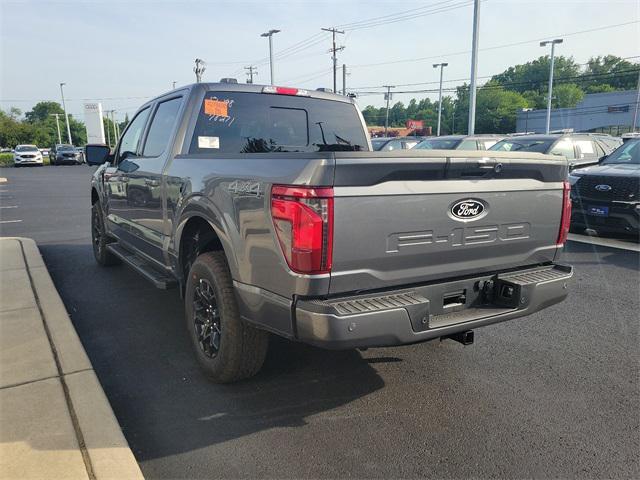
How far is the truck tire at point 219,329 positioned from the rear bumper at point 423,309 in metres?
A: 0.65

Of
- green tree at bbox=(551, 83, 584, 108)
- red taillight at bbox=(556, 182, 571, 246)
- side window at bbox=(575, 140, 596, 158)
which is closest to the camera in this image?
red taillight at bbox=(556, 182, 571, 246)

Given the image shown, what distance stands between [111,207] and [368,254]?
407 centimetres

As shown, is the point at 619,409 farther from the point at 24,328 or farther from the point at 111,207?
the point at 111,207

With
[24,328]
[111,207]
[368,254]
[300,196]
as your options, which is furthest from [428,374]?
[111,207]

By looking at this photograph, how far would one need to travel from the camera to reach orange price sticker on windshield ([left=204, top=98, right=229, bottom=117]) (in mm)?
3962

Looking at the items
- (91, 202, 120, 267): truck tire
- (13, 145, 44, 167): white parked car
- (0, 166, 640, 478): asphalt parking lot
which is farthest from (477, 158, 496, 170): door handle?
(13, 145, 44, 167): white parked car

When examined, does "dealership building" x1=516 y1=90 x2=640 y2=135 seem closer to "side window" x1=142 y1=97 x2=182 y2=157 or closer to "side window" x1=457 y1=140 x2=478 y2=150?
"side window" x1=457 y1=140 x2=478 y2=150

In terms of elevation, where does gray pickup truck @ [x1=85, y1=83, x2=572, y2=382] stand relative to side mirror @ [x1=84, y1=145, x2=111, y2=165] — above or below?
below

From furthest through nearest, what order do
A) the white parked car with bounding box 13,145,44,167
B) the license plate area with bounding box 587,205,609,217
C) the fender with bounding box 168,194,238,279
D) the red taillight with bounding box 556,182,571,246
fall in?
the white parked car with bounding box 13,145,44,167
the license plate area with bounding box 587,205,609,217
the red taillight with bounding box 556,182,571,246
the fender with bounding box 168,194,238,279

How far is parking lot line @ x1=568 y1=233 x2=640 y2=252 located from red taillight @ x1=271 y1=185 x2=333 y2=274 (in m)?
6.65

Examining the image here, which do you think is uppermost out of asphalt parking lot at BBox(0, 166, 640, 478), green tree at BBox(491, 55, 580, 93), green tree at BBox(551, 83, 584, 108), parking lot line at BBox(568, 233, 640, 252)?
green tree at BBox(491, 55, 580, 93)

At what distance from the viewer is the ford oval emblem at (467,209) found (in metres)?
2.82

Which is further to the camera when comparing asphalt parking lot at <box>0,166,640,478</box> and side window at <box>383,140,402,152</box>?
side window at <box>383,140,402,152</box>

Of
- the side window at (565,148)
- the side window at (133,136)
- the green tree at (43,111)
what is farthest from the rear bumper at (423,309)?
the green tree at (43,111)
